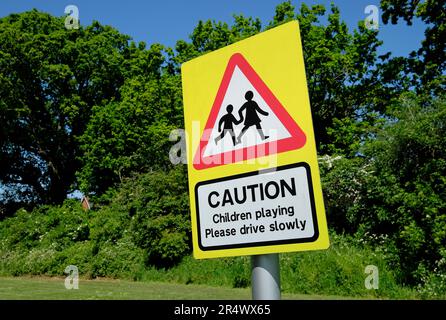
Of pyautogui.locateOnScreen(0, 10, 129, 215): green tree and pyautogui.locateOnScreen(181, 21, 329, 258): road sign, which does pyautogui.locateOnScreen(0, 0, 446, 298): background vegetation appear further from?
pyautogui.locateOnScreen(181, 21, 329, 258): road sign

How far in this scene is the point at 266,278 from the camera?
1750mm

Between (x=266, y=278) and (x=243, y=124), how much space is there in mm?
608

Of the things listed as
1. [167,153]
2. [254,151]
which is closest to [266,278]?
[254,151]

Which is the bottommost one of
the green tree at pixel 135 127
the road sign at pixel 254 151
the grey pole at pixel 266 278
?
the grey pole at pixel 266 278

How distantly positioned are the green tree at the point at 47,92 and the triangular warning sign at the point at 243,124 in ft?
106

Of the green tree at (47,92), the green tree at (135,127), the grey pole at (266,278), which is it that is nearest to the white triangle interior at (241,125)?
the grey pole at (266,278)

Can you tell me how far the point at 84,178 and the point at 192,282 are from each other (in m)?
18.2

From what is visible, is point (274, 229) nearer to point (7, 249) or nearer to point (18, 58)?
point (7, 249)

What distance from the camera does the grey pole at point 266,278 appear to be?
1.75m

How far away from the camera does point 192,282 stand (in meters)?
15.9

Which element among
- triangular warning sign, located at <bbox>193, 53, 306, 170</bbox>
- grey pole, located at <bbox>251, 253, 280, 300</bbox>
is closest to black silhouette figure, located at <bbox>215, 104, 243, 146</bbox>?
triangular warning sign, located at <bbox>193, 53, 306, 170</bbox>

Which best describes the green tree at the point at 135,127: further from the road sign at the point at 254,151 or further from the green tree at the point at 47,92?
the road sign at the point at 254,151

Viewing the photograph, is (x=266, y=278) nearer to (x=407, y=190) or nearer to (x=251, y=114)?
(x=251, y=114)

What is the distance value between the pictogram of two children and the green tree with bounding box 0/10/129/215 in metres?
32.5
